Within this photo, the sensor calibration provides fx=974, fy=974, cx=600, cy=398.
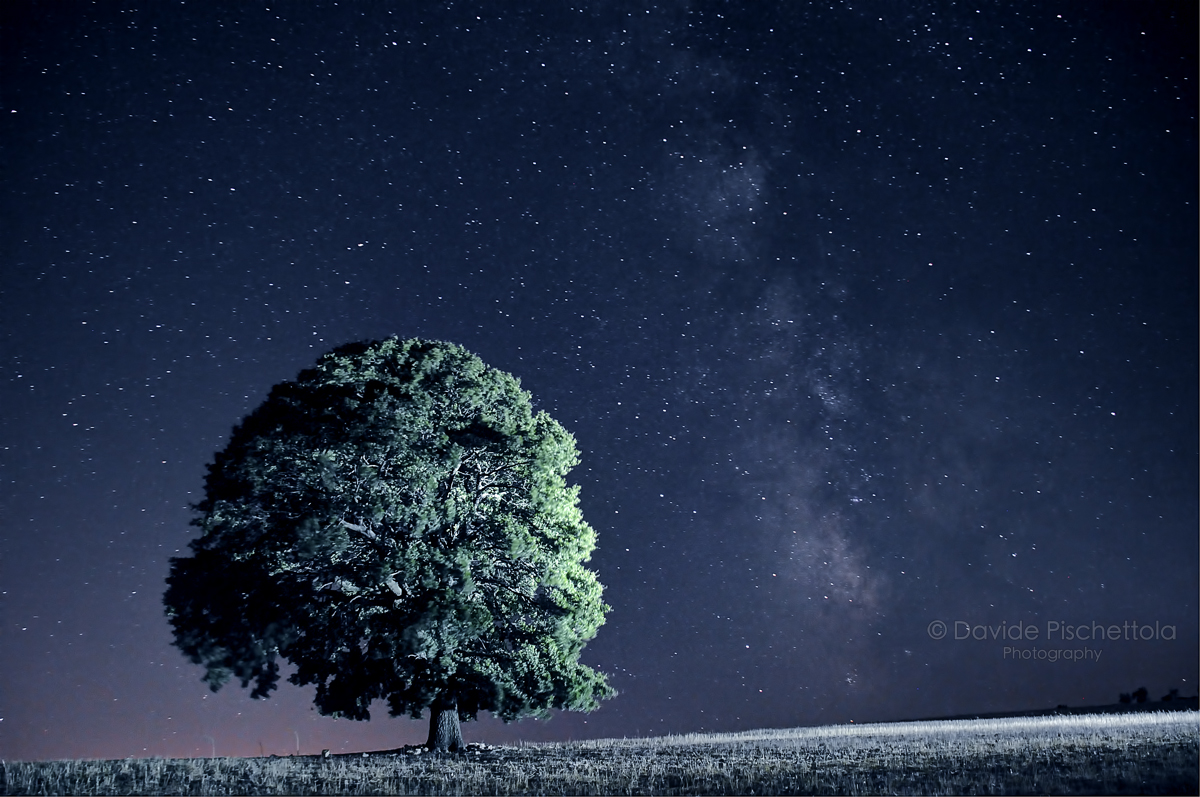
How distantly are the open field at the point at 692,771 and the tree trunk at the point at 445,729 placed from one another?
1.94ft

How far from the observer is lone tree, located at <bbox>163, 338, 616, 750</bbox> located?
83.7ft

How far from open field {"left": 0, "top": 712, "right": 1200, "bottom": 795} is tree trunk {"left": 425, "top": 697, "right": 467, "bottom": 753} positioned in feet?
1.94

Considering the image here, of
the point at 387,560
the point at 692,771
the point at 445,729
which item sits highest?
the point at 387,560

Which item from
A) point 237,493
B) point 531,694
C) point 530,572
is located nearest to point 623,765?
point 531,694

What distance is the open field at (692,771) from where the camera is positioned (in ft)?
58.2

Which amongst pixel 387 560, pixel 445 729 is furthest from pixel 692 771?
pixel 387 560

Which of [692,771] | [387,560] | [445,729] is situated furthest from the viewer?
[445,729]

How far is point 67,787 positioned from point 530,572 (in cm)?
1217

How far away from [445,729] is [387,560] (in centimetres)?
530

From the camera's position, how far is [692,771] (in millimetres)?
20891

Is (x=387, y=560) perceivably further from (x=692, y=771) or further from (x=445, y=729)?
(x=692, y=771)

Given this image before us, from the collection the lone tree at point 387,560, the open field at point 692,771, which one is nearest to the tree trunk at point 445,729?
the lone tree at point 387,560

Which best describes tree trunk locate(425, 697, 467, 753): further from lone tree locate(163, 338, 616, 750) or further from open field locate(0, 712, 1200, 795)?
open field locate(0, 712, 1200, 795)

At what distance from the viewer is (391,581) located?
26.1 meters
